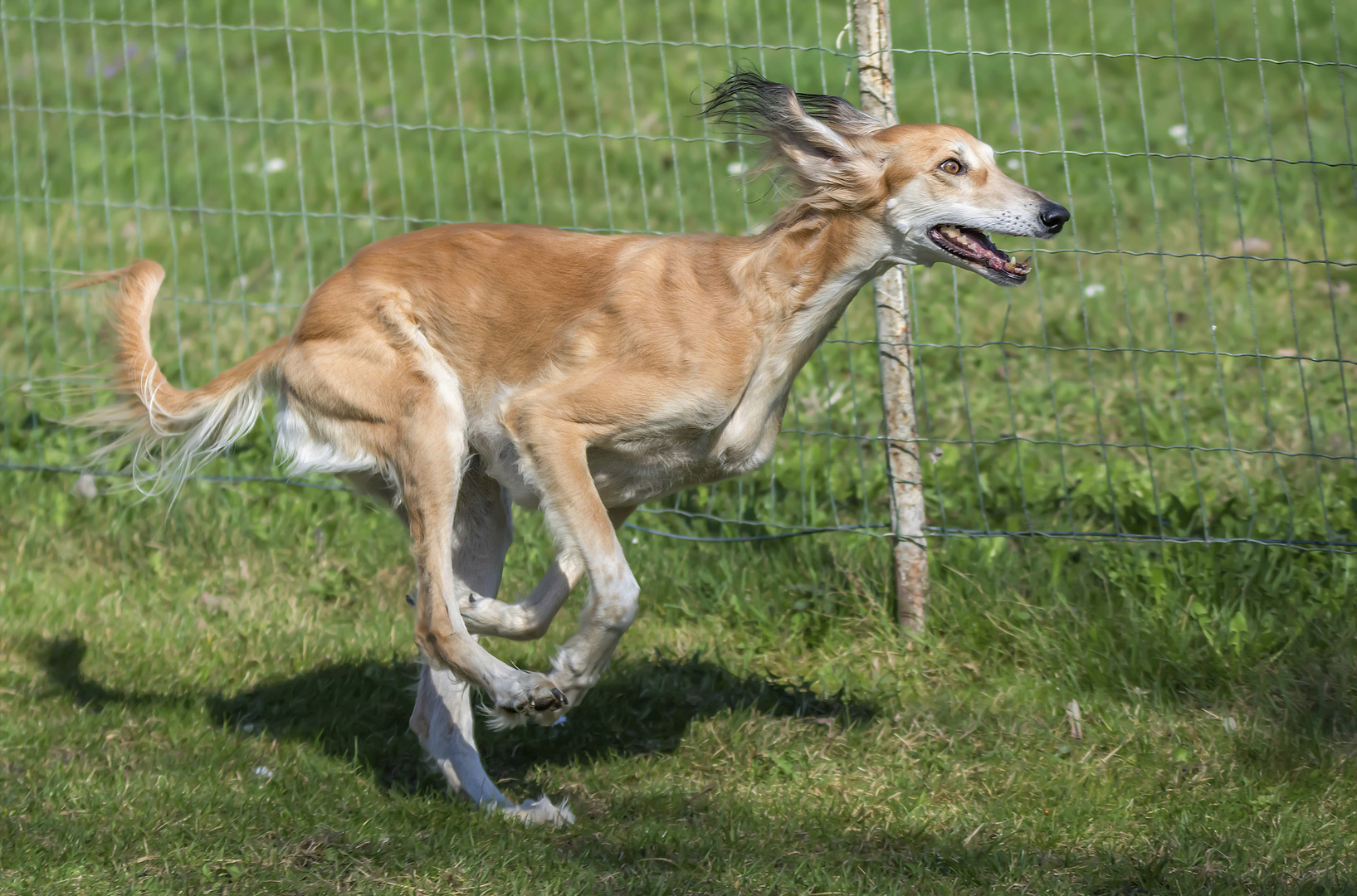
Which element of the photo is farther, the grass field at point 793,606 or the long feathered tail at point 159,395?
the long feathered tail at point 159,395

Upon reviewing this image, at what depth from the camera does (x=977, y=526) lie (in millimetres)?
4844

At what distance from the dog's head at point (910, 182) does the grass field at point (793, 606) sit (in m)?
0.25

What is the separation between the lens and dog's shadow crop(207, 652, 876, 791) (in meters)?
3.99

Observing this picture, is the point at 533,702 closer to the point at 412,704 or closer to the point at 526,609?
the point at 526,609

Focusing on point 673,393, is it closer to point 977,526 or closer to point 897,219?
point 897,219

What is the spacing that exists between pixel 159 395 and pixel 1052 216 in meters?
2.57

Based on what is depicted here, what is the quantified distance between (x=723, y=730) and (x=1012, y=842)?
0.94 meters

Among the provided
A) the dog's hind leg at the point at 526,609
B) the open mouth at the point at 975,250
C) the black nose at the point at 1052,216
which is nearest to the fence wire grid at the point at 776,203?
the open mouth at the point at 975,250

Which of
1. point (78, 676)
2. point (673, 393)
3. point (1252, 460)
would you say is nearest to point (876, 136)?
point (673, 393)

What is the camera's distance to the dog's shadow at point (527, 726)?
157 inches

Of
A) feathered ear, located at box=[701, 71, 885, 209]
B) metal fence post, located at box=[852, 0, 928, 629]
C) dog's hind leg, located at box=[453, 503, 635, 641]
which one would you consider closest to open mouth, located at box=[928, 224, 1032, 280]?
feathered ear, located at box=[701, 71, 885, 209]

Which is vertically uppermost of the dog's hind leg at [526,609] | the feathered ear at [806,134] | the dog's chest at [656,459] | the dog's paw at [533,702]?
the feathered ear at [806,134]

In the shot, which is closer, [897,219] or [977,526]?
[897,219]

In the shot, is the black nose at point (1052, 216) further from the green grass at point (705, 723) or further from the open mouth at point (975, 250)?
the green grass at point (705, 723)
